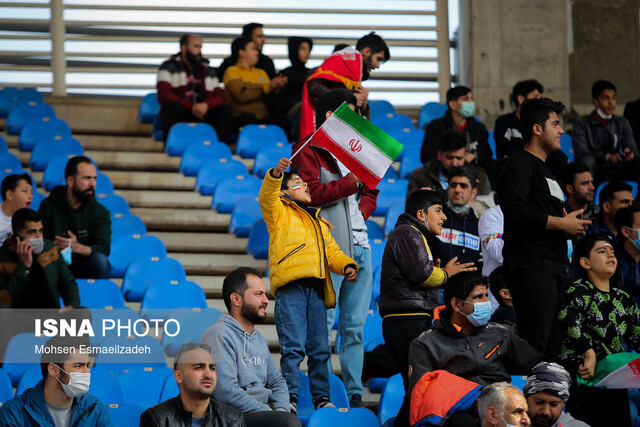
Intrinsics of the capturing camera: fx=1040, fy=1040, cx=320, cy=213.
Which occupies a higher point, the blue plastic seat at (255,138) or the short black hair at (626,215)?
the blue plastic seat at (255,138)

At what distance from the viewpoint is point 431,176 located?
293 inches

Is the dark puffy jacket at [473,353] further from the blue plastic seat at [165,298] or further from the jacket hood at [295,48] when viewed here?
the jacket hood at [295,48]

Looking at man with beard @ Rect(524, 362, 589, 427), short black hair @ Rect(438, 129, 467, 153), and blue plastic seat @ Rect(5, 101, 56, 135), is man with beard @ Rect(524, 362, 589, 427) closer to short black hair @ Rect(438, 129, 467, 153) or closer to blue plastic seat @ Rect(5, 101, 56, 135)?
short black hair @ Rect(438, 129, 467, 153)

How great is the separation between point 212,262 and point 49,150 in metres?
2.04

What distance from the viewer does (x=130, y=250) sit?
297 inches

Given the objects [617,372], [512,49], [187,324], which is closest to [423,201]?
[617,372]

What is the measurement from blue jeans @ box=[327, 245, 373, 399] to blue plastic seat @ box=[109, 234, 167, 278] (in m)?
2.09

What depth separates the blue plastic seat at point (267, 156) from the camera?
8.95 meters

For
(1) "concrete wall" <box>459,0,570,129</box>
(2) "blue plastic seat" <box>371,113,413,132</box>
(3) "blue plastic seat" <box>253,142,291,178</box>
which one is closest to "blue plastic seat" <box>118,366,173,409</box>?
(3) "blue plastic seat" <box>253,142,291,178</box>

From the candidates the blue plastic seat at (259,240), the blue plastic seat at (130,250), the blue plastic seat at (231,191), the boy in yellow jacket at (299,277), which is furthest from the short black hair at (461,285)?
the blue plastic seat at (231,191)

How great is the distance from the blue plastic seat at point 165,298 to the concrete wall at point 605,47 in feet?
20.0

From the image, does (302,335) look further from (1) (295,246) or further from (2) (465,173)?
(2) (465,173)

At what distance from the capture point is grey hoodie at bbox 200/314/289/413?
16.0 ft

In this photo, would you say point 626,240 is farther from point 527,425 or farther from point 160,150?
point 160,150
